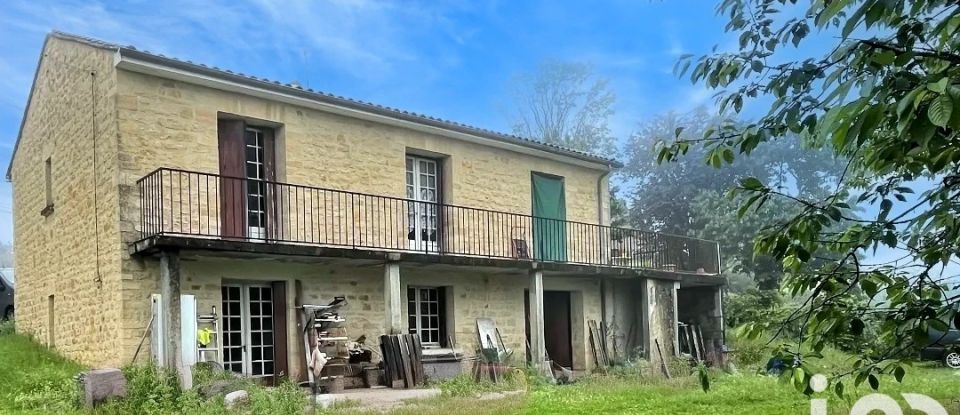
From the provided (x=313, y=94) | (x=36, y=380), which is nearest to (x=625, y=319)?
(x=313, y=94)

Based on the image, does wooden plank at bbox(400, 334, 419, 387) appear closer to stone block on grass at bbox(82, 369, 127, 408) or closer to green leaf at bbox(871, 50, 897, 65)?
stone block on grass at bbox(82, 369, 127, 408)

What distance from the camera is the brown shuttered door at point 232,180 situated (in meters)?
11.4

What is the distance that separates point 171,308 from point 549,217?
834 centimetres

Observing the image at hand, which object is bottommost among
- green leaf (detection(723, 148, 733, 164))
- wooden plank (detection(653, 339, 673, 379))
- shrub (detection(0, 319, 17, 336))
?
wooden plank (detection(653, 339, 673, 379))

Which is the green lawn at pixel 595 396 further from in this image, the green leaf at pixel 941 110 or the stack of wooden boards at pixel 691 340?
the green leaf at pixel 941 110

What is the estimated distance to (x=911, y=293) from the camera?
10.5ft

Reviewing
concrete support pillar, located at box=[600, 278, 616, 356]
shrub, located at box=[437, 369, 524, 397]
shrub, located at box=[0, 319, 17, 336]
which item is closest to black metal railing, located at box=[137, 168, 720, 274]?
concrete support pillar, located at box=[600, 278, 616, 356]

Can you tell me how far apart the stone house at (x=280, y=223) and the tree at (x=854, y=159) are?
7.89m

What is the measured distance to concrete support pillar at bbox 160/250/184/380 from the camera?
9719 mm

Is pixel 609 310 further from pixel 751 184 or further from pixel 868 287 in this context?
pixel 751 184

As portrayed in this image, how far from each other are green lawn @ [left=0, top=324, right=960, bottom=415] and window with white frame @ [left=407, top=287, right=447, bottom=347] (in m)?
2.85

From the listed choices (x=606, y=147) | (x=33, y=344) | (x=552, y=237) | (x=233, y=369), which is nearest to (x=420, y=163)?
(x=552, y=237)

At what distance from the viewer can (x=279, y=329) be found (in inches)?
476

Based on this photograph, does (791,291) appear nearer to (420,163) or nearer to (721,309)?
(420,163)
